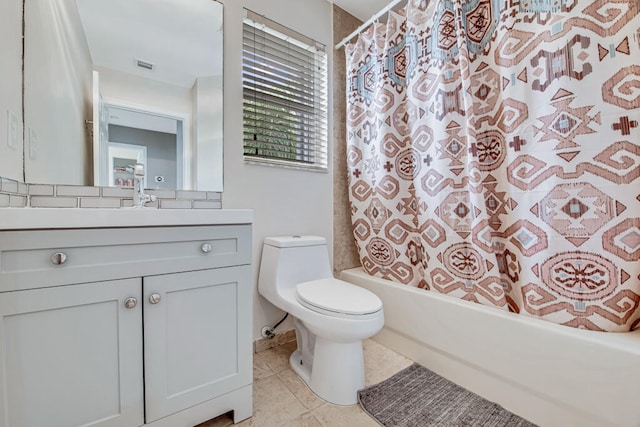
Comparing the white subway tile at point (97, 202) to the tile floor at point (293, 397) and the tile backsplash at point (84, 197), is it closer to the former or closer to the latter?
the tile backsplash at point (84, 197)

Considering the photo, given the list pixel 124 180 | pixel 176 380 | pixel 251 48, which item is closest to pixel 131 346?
pixel 176 380

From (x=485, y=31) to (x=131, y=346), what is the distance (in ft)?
6.05

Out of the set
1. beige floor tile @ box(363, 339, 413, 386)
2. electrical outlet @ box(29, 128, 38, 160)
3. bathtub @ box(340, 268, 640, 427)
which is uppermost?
electrical outlet @ box(29, 128, 38, 160)

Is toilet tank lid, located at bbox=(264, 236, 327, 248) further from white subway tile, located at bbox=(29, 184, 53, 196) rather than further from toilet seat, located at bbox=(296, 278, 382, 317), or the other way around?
white subway tile, located at bbox=(29, 184, 53, 196)

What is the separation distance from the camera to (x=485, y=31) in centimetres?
126

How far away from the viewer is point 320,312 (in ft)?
3.84

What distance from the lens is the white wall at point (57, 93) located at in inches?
41.3

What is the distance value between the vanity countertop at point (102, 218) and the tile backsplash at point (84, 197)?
1.13ft

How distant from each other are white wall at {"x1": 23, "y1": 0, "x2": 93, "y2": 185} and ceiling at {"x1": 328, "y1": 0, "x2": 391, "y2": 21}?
1.54 meters

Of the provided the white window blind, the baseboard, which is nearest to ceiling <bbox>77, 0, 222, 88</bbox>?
the white window blind

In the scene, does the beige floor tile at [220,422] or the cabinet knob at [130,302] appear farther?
the beige floor tile at [220,422]

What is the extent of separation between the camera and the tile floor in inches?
43.6

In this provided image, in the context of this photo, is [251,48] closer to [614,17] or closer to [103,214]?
[103,214]

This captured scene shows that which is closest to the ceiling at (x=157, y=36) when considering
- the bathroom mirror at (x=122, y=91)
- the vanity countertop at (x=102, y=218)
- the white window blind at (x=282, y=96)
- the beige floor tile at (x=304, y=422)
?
the bathroom mirror at (x=122, y=91)
